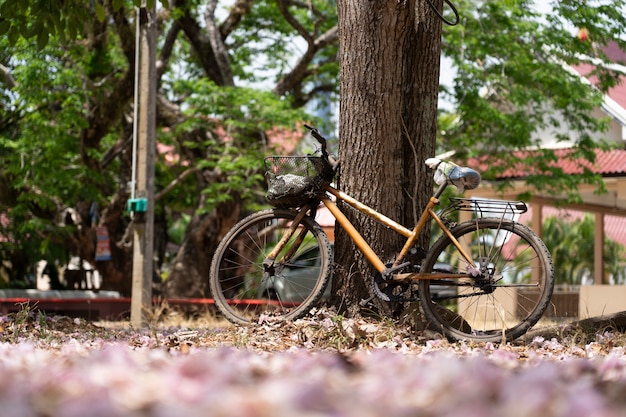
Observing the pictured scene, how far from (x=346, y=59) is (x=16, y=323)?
101 inches

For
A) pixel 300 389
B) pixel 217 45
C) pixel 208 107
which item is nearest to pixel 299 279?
pixel 208 107

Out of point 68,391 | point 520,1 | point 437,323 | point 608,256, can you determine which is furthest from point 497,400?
point 608,256

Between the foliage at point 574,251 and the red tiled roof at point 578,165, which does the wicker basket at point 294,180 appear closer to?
the red tiled roof at point 578,165

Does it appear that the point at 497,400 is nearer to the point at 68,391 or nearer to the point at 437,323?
the point at 68,391

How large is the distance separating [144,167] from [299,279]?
158 inches

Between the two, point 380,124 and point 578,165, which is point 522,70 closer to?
point 578,165

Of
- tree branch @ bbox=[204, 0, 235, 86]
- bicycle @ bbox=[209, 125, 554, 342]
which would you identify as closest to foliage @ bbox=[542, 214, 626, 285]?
tree branch @ bbox=[204, 0, 235, 86]

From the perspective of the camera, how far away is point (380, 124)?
5793 millimetres

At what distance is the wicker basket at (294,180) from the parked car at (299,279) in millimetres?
435

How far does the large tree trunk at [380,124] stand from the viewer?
18.8ft

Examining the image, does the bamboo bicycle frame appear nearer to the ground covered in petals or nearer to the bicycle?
the bicycle

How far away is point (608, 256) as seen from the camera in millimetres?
34906

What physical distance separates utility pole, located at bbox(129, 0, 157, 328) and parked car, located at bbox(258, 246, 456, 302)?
65.7 inches

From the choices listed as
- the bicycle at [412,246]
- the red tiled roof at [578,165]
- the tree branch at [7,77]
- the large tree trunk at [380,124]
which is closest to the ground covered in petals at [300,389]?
the bicycle at [412,246]
